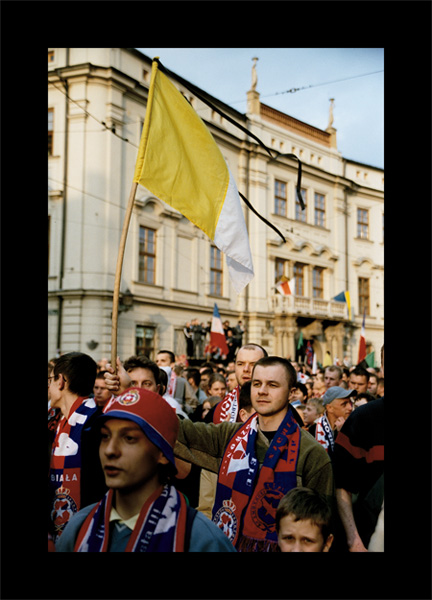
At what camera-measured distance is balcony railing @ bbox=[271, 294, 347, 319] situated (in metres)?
28.2

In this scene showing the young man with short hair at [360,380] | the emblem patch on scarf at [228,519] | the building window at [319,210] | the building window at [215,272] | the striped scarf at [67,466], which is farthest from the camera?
the building window at [319,210]

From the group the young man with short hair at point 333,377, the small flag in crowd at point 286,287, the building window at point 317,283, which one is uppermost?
the building window at point 317,283

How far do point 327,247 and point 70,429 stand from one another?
98.5 ft

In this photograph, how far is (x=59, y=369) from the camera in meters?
3.74

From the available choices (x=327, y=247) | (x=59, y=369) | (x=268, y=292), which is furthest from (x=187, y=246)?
(x=59, y=369)

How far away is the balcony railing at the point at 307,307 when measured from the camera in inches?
1109

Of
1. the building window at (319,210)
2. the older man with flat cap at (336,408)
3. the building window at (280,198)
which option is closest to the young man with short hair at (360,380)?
the older man with flat cap at (336,408)

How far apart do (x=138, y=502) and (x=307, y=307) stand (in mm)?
27519

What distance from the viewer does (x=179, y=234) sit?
25.0 meters

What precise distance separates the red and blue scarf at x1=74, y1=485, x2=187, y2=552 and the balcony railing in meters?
25.9

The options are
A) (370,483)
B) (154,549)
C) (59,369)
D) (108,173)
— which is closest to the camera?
(154,549)

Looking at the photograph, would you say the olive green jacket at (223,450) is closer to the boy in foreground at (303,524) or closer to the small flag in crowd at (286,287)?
the boy in foreground at (303,524)

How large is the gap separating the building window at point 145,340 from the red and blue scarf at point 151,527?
20227mm
